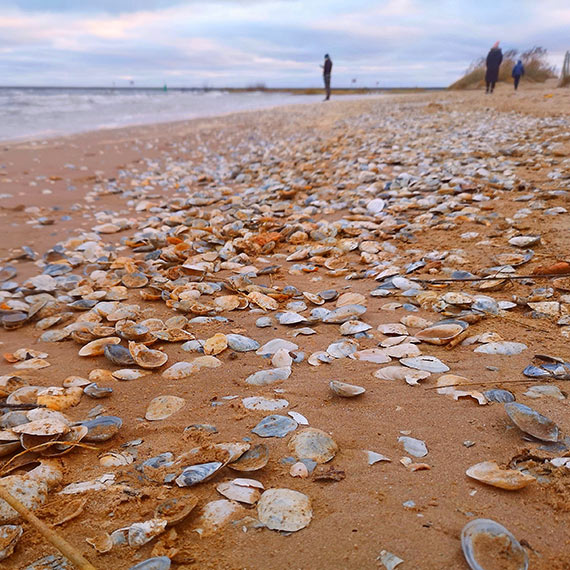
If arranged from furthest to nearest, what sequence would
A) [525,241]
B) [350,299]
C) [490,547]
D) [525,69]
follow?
1. [525,69]
2. [525,241]
3. [350,299]
4. [490,547]

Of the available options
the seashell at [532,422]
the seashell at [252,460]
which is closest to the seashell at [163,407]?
Answer: the seashell at [252,460]

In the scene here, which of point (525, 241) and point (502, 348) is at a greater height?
point (525, 241)

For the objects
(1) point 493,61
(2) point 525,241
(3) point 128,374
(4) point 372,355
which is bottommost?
(3) point 128,374

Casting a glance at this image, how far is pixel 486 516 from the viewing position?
108cm

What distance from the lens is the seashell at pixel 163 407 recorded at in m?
1.66

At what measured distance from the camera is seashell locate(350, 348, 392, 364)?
189cm

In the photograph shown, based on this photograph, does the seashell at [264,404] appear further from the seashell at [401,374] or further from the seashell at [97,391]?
the seashell at [97,391]

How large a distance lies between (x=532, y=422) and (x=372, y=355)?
702 mm

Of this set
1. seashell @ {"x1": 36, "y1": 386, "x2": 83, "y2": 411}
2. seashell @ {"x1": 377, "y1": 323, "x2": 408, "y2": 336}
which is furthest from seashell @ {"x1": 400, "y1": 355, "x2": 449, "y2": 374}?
seashell @ {"x1": 36, "y1": 386, "x2": 83, "y2": 411}

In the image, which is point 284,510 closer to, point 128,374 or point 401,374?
point 401,374

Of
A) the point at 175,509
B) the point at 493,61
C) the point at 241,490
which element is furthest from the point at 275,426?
the point at 493,61

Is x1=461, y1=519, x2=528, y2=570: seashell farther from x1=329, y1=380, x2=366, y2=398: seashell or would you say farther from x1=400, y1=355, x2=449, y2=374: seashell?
x1=400, y1=355, x2=449, y2=374: seashell

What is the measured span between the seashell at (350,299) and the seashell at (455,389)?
838 millimetres

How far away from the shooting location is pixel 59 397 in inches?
69.7
